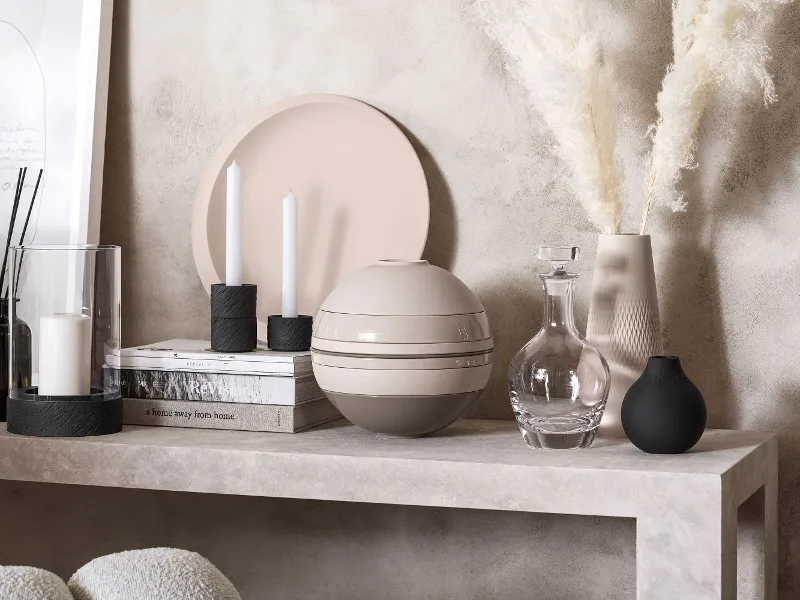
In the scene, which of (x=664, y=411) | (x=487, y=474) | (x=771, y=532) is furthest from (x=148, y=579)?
(x=771, y=532)

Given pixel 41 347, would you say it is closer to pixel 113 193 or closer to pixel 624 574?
pixel 113 193

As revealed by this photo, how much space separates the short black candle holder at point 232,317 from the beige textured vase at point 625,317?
19.4 inches

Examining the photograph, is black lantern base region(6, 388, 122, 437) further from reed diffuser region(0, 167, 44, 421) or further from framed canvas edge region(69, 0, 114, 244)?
framed canvas edge region(69, 0, 114, 244)

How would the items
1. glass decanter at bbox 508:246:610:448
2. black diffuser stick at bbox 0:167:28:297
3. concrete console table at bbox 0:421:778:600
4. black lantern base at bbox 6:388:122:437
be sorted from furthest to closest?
black diffuser stick at bbox 0:167:28:297, black lantern base at bbox 6:388:122:437, glass decanter at bbox 508:246:610:448, concrete console table at bbox 0:421:778:600

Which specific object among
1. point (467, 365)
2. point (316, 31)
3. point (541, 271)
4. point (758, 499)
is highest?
point (316, 31)

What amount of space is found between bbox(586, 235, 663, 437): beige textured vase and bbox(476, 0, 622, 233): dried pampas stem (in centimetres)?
5

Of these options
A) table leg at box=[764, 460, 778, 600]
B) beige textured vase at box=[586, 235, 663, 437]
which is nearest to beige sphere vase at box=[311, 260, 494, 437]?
beige textured vase at box=[586, 235, 663, 437]

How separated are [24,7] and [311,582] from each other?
41.3 inches

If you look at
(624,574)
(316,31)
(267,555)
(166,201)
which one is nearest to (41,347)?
(166,201)

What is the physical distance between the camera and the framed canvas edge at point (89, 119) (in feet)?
5.49

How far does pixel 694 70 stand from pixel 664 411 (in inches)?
17.3

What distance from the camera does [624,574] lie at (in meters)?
1.53


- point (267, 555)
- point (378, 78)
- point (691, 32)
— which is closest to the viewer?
point (691, 32)

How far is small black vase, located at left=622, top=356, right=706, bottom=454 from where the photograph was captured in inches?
48.4
